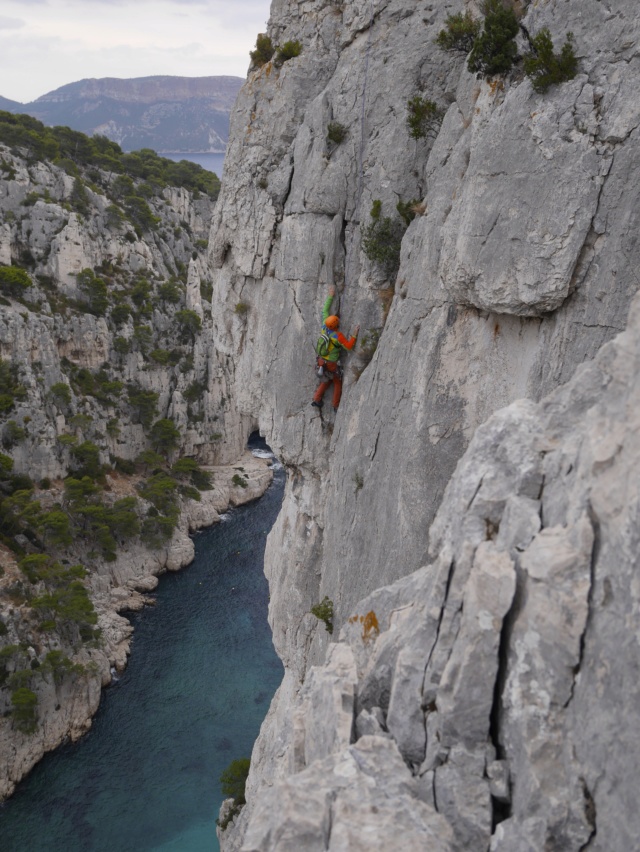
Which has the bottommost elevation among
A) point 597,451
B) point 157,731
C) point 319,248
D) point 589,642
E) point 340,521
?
point 157,731

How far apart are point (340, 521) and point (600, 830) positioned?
9528mm

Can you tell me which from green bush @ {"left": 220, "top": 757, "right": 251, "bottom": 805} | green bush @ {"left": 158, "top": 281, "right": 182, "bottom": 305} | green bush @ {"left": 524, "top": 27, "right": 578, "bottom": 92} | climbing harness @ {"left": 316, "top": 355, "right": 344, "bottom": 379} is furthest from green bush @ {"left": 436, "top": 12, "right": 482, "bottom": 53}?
green bush @ {"left": 158, "top": 281, "right": 182, "bottom": 305}

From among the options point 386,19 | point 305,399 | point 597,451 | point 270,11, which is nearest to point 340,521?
point 305,399

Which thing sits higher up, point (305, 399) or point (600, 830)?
point (305, 399)

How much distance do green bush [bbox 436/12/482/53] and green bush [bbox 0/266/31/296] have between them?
43024 millimetres

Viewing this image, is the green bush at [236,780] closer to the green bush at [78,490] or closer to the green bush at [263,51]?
the green bush at [263,51]

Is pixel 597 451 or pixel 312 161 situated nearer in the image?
pixel 597 451

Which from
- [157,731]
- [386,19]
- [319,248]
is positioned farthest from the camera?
[157,731]

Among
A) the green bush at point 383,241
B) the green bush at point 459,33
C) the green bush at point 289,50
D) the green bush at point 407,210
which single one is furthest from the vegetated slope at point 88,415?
the green bush at point 459,33

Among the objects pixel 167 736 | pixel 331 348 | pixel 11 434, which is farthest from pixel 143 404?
pixel 331 348

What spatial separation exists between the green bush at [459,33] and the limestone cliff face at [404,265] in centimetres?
92

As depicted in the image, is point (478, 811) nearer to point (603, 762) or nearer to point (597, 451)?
point (603, 762)

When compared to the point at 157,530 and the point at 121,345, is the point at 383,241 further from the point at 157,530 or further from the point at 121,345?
the point at 121,345

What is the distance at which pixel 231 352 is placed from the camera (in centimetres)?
1909
